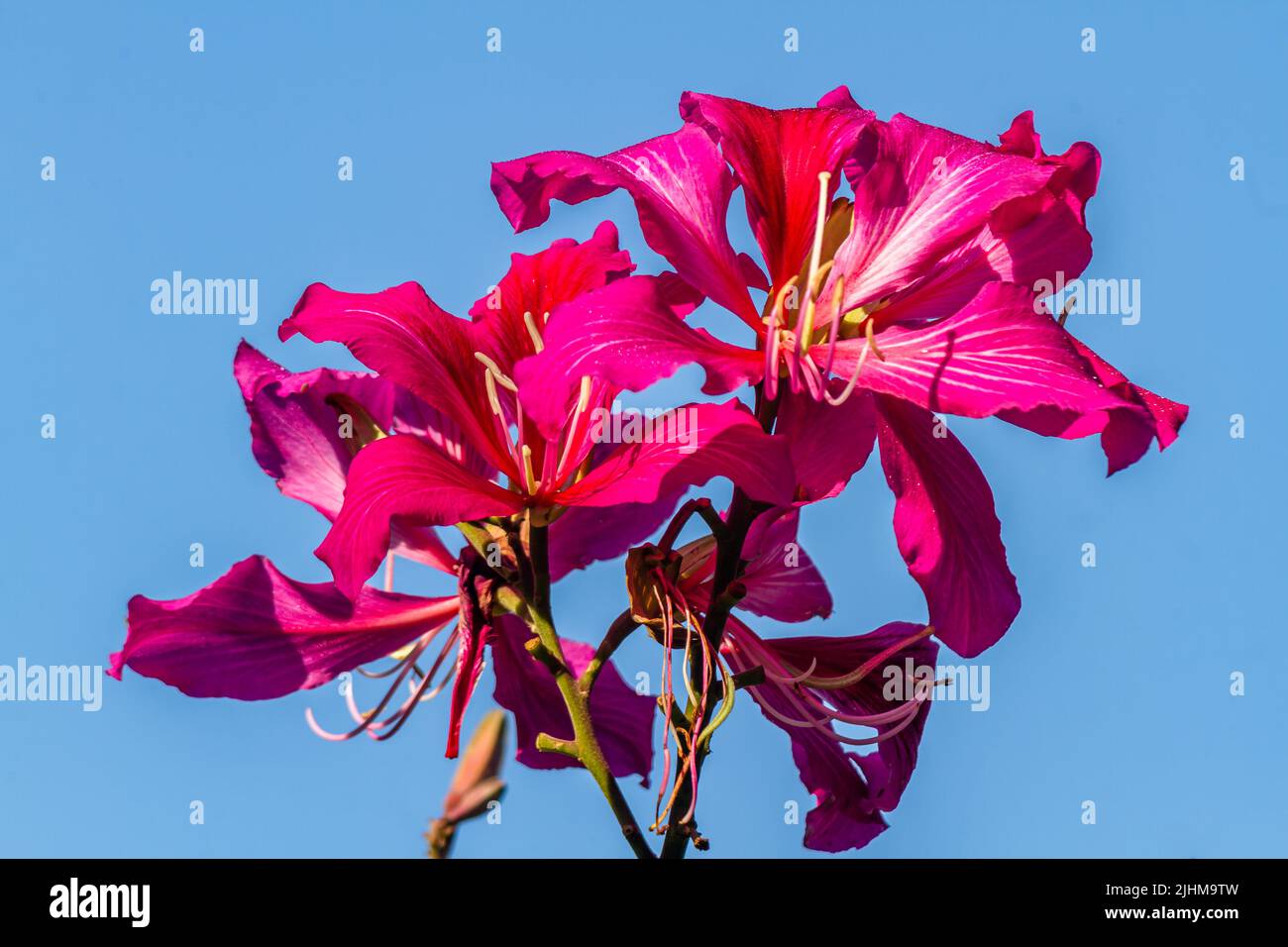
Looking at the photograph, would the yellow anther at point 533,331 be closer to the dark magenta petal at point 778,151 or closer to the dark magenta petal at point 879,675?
the dark magenta petal at point 778,151

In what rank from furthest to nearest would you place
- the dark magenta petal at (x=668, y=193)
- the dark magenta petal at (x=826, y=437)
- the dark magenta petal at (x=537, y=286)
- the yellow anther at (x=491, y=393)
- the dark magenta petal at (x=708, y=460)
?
the dark magenta petal at (x=537, y=286) < the yellow anther at (x=491, y=393) < the dark magenta petal at (x=668, y=193) < the dark magenta petal at (x=826, y=437) < the dark magenta petal at (x=708, y=460)

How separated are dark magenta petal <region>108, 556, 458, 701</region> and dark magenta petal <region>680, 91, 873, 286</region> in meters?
0.99

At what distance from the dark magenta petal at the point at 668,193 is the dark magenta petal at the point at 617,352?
5.0 inches

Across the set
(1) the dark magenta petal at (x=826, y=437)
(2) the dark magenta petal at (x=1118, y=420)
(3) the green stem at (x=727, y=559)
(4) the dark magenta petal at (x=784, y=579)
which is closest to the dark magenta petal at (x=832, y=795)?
(4) the dark magenta petal at (x=784, y=579)

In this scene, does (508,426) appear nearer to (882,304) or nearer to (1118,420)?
(882,304)

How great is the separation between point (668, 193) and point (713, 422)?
1.53 ft

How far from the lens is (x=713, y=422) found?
2.15m

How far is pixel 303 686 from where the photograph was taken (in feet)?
8.81

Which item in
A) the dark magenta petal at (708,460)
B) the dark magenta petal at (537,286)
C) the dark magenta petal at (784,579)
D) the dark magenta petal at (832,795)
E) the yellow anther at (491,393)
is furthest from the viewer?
the dark magenta petal at (784,579)

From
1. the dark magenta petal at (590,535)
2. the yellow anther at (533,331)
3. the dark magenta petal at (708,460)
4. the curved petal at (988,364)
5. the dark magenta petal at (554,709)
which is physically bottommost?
the dark magenta petal at (554,709)

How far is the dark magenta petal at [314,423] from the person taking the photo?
282cm
